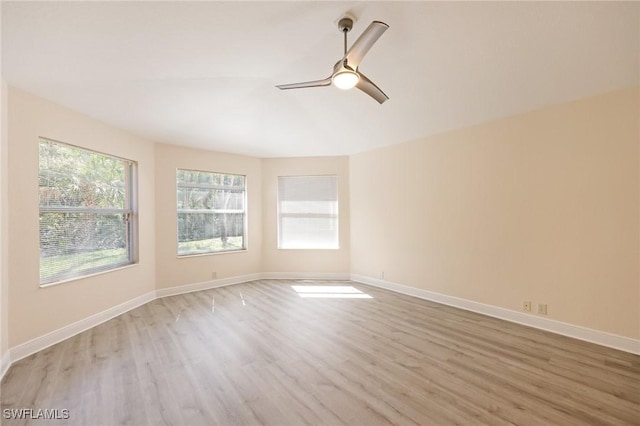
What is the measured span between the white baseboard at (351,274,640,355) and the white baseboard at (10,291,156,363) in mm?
4144

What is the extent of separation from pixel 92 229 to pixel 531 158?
557 centimetres

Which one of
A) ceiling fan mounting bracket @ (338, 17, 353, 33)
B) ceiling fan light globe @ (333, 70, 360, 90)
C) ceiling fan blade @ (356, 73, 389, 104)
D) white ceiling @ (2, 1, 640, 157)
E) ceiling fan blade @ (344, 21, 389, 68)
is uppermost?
ceiling fan mounting bracket @ (338, 17, 353, 33)

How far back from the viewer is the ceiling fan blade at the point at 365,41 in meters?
1.82

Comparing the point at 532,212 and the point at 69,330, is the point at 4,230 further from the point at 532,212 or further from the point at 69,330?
the point at 532,212

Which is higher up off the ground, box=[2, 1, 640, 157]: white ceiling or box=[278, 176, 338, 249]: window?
box=[2, 1, 640, 157]: white ceiling

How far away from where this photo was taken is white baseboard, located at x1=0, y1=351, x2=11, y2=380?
229 cm

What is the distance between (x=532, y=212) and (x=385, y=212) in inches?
83.9

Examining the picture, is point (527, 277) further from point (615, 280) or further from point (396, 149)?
point (396, 149)

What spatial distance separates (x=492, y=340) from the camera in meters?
2.84

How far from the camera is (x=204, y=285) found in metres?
4.90

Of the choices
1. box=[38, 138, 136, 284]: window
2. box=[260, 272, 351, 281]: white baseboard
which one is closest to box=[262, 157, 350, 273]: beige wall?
box=[260, 272, 351, 281]: white baseboard

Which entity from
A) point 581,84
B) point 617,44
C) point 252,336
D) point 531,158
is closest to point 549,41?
point 617,44

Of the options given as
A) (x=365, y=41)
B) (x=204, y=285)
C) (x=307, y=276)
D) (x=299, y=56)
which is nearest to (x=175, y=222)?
(x=204, y=285)

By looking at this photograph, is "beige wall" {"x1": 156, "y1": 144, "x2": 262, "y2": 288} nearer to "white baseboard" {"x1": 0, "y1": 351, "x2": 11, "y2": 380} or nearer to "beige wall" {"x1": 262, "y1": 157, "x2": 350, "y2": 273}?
"beige wall" {"x1": 262, "y1": 157, "x2": 350, "y2": 273}
